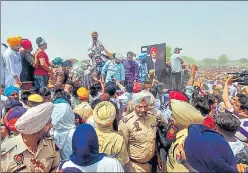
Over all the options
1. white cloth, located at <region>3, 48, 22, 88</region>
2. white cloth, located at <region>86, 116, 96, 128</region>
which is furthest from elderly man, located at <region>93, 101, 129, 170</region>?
white cloth, located at <region>3, 48, 22, 88</region>

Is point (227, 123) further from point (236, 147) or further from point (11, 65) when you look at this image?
point (11, 65)

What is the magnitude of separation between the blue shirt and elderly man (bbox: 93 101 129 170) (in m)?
4.92

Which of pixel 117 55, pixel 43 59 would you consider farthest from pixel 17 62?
A: pixel 117 55

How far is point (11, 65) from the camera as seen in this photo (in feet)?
20.0

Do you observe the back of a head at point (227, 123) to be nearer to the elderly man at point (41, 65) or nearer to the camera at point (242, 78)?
the camera at point (242, 78)

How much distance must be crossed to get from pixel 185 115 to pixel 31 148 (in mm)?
1442

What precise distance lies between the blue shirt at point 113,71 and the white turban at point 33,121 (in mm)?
5516

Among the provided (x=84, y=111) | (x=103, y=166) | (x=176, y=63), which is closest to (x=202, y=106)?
(x=84, y=111)

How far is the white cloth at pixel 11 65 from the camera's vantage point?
6.11 metres

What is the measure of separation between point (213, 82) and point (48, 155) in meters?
6.77

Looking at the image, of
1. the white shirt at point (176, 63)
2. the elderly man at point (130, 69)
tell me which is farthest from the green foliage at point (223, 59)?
the elderly man at point (130, 69)

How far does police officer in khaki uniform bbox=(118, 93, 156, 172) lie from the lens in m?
3.86

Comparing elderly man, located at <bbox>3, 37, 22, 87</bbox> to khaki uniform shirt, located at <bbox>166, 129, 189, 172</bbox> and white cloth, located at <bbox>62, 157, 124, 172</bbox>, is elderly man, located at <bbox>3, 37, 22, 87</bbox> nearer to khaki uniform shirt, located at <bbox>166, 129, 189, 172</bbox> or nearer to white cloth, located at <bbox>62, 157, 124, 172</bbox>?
khaki uniform shirt, located at <bbox>166, 129, 189, 172</bbox>

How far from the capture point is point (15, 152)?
2613mm
